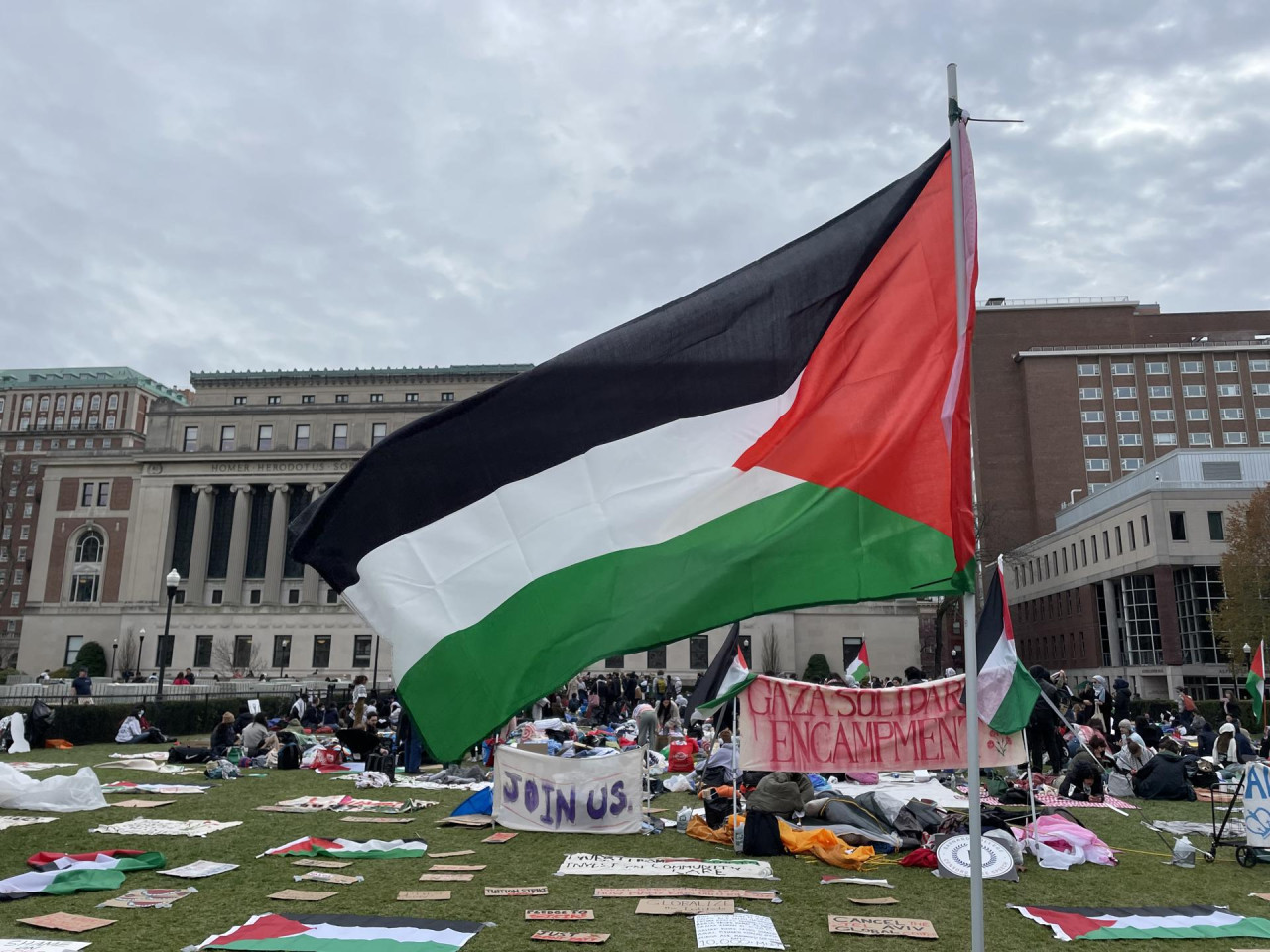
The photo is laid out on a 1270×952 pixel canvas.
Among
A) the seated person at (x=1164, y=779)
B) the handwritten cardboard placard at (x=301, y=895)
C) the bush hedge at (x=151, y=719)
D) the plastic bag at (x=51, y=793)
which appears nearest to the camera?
the handwritten cardboard placard at (x=301, y=895)

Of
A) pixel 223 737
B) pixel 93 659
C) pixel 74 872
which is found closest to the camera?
pixel 74 872

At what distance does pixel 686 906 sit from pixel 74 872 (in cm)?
665

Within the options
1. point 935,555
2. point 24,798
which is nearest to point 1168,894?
point 935,555

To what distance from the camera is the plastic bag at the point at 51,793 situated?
639 inches

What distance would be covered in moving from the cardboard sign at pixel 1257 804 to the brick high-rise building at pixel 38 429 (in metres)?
116

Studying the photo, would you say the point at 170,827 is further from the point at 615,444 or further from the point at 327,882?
the point at 615,444

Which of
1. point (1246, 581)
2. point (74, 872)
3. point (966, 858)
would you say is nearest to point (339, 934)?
point (74, 872)

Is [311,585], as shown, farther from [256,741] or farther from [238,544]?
[256,741]

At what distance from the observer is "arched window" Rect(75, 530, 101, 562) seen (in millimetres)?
94125

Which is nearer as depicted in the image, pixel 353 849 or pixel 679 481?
pixel 679 481

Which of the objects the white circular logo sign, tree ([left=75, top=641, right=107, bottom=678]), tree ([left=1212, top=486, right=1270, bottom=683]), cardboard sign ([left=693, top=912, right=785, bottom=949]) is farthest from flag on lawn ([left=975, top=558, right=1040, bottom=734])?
tree ([left=75, top=641, right=107, bottom=678])

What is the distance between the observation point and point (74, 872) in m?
11.1

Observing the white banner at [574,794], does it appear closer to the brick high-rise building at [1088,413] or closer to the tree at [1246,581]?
the tree at [1246,581]

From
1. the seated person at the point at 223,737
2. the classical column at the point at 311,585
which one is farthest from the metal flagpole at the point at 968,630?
the classical column at the point at 311,585
